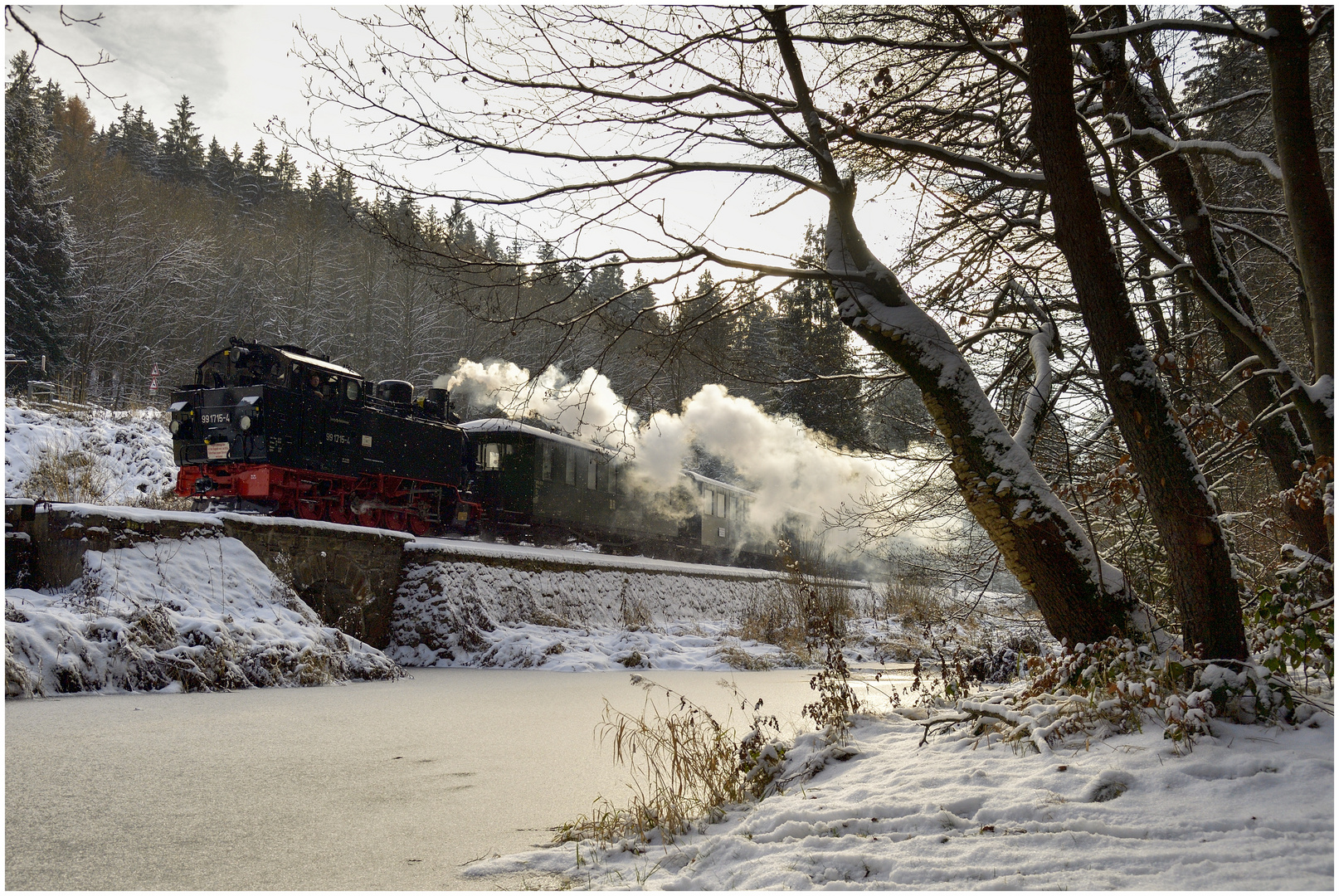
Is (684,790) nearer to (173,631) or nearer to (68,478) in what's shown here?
(173,631)

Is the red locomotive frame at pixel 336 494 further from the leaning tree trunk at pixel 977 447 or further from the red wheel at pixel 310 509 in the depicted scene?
the leaning tree trunk at pixel 977 447

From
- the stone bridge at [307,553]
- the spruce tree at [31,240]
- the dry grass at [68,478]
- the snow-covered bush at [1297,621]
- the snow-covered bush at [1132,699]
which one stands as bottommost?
the snow-covered bush at [1132,699]

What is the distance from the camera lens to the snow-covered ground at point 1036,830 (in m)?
2.32

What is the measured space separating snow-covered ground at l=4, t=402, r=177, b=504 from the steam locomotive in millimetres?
2897

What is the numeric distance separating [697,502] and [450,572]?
41.2 ft

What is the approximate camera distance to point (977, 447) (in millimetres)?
4215

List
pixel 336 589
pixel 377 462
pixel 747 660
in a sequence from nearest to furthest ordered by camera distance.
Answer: pixel 336 589 < pixel 747 660 < pixel 377 462

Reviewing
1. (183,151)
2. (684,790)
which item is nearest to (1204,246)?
(684,790)

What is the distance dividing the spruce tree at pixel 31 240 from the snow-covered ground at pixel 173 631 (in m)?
18.8

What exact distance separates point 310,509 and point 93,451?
778 cm

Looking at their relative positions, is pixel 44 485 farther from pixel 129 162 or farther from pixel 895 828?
pixel 129 162

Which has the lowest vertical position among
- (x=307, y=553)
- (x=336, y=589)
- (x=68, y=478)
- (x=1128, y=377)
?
(x=336, y=589)

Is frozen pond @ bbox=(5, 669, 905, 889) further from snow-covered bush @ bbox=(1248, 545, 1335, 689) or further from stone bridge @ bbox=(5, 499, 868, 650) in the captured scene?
snow-covered bush @ bbox=(1248, 545, 1335, 689)

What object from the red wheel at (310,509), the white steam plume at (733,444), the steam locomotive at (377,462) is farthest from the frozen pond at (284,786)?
the white steam plume at (733,444)
